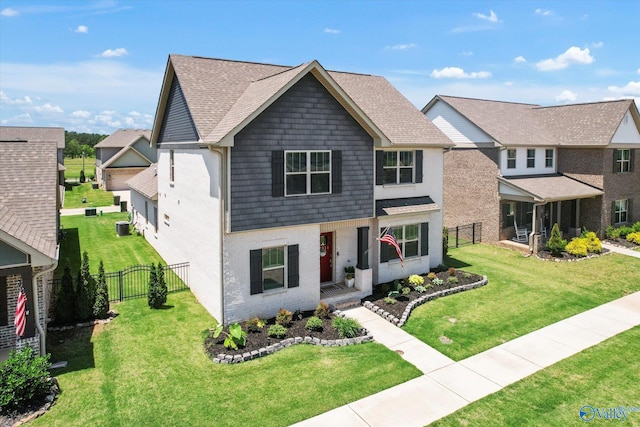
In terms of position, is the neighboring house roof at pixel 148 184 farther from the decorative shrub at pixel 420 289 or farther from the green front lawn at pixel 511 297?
the green front lawn at pixel 511 297

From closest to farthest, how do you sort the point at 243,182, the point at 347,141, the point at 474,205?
1. the point at 243,182
2. the point at 347,141
3. the point at 474,205

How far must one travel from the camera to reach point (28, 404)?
10.5 metres

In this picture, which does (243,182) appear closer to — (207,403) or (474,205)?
(207,403)

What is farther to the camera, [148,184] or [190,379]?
[148,184]

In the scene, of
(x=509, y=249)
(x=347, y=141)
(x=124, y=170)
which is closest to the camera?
(x=347, y=141)

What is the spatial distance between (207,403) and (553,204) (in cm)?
2713

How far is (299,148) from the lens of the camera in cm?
1563

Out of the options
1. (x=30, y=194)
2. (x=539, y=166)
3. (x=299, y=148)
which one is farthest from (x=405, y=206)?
(x=539, y=166)

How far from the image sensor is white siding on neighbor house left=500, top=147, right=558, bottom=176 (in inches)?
1081

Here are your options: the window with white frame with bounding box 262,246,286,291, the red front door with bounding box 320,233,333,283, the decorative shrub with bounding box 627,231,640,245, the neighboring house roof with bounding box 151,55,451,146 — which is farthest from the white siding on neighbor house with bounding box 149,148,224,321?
the decorative shrub with bounding box 627,231,640,245

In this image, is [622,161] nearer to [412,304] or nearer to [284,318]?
[412,304]

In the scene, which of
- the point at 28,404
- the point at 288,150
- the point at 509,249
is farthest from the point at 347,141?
the point at 509,249

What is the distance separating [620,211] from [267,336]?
28.0 metres

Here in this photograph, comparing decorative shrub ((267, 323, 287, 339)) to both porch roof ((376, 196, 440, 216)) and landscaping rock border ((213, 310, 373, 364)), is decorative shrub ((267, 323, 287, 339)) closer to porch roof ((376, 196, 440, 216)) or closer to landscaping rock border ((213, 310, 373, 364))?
landscaping rock border ((213, 310, 373, 364))
